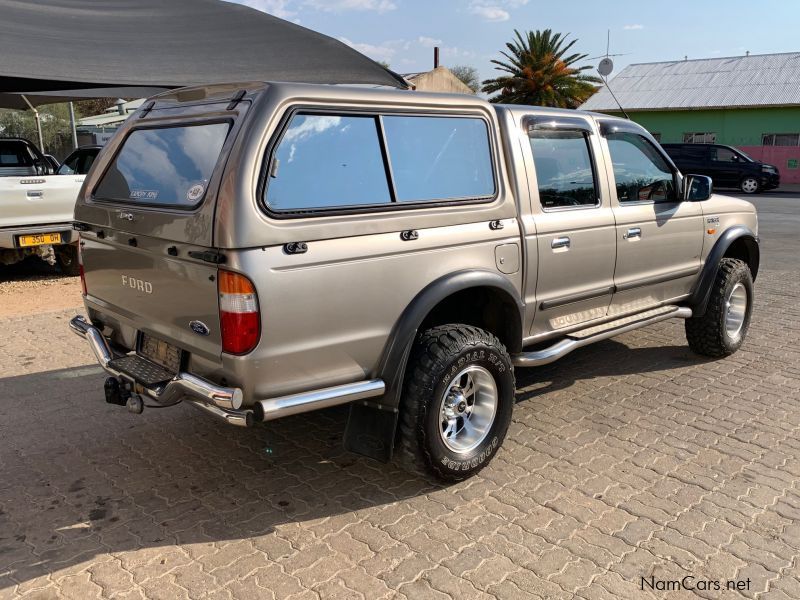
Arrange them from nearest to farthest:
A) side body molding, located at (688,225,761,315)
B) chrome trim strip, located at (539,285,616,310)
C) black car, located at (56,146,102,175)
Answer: chrome trim strip, located at (539,285,616,310) < side body molding, located at (688,225,761,315) < black car, located at (56,146,102,175)

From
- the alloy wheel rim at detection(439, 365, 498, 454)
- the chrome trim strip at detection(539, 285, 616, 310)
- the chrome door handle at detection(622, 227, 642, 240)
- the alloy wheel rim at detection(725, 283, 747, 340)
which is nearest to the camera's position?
the alloy wheel rim at detection(439, 365, 498, 454)

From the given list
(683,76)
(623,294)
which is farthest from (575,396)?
(683,76)

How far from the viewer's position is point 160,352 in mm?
3377

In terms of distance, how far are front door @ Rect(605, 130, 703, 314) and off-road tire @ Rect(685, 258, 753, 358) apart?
33cm

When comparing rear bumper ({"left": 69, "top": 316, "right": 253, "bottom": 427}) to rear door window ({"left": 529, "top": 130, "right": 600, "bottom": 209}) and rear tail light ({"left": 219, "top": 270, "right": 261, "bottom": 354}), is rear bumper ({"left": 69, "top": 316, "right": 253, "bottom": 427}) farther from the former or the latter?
rear door window ({"left": 529, "top": 130, "right": 600, "bottom": 209})

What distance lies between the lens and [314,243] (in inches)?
116

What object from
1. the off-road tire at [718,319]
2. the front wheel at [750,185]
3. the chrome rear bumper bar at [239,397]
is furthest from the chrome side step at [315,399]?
the front wheel at [750,185]

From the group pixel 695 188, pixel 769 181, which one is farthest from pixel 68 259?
pixel 769 181

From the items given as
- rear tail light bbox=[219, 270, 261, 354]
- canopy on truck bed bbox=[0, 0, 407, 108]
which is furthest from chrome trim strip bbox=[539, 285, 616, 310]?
canopy on truck bed bbox=[0, 0, 407, 108]

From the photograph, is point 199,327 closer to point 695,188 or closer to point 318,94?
point 318,94

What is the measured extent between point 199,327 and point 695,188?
3.85 metres

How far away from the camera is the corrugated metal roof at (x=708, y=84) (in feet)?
101

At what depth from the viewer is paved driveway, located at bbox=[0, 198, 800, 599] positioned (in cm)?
285

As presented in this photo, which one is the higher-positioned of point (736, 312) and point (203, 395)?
point (203, 395)
